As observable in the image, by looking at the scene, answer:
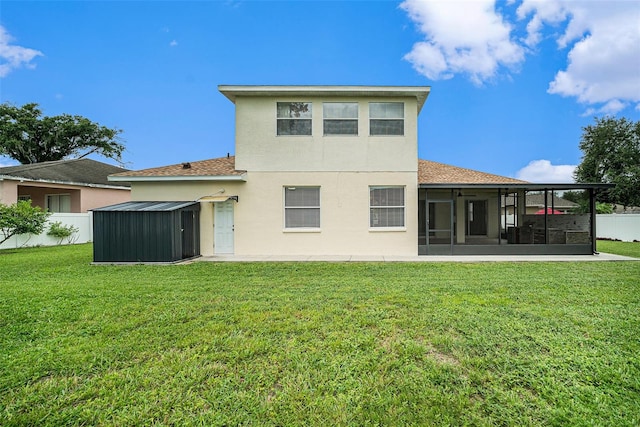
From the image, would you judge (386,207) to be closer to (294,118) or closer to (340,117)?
(340,117)

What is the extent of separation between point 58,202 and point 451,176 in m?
23.5

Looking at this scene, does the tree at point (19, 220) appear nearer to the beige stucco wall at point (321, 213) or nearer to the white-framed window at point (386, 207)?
the beige stucco wall at point (321, 213)

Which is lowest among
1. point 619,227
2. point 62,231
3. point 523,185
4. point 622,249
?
point 622,249

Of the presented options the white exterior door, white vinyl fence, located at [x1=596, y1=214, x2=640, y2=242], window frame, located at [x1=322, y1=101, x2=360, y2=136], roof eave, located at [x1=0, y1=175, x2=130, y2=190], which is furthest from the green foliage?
white vinyl fence, located at [x1=596, y1=214, x2=640, y2=242]

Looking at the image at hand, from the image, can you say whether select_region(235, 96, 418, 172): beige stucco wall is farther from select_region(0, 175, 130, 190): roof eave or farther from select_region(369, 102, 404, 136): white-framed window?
select_region(0, 175, 130, 190): roof eave

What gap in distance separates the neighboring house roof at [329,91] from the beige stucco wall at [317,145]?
0.79 ft

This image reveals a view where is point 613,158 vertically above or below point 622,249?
above

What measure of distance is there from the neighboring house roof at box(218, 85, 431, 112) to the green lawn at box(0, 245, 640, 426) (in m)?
8.03

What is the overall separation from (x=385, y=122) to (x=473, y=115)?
7960mm

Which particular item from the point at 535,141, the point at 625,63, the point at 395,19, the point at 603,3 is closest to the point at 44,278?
the point at 395,19

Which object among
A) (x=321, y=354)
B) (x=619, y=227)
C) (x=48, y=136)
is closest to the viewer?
(x=321, y=354)

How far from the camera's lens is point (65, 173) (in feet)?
69.0

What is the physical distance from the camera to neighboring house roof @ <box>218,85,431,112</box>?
12453 mm

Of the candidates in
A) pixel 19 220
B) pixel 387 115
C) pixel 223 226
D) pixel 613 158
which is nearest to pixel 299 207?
pixel 223 226
